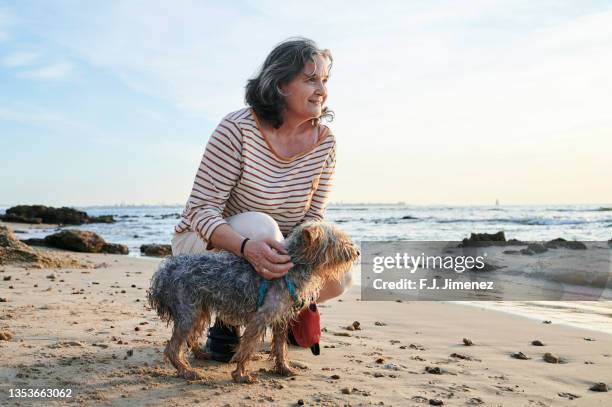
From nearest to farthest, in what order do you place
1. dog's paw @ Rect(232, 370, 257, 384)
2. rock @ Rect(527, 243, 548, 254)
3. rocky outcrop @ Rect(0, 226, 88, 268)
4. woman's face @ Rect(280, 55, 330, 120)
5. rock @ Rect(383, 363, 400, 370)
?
dog's paw @ Rect(232, 370, 257, 384)
rock @ Rect(383, 363, 400, 370)
woman's face @ Rect(280, 55, 330, 120)
rocky outcrop @ Rect(0, 226, 88, 268)
rock @ Rect(527, 243, 548, 254)

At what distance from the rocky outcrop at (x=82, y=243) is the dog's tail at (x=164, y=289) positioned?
1230cm

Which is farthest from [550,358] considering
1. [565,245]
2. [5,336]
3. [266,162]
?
[565,245]

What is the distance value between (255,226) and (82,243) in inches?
499

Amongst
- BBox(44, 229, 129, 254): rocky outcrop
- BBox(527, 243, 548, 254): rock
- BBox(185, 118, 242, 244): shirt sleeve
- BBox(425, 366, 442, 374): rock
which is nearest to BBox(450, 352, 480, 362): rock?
BBox(425, 366, 442, 374): rock

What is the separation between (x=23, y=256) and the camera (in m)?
10.4

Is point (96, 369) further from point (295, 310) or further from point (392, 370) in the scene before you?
point (392, 370)

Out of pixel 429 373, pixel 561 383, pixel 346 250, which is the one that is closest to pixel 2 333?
pixel 346 250

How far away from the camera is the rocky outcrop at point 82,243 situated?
15.5 m

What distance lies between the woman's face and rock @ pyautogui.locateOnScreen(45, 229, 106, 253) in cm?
1241

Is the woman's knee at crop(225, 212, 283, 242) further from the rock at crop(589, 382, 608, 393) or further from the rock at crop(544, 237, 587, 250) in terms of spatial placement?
the rock at crop(544, 237, 587, 250)

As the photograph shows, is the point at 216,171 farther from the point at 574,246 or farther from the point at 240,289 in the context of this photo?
the point at 574,246

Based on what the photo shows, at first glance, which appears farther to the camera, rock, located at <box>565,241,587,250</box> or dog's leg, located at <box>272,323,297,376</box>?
rock, located at <box>565,241,587,250</box>

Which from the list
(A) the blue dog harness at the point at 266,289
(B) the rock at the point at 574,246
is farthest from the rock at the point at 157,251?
(A) the blue dog harness at the point at 266,289

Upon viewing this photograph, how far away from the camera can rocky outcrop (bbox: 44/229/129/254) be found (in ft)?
50.9
